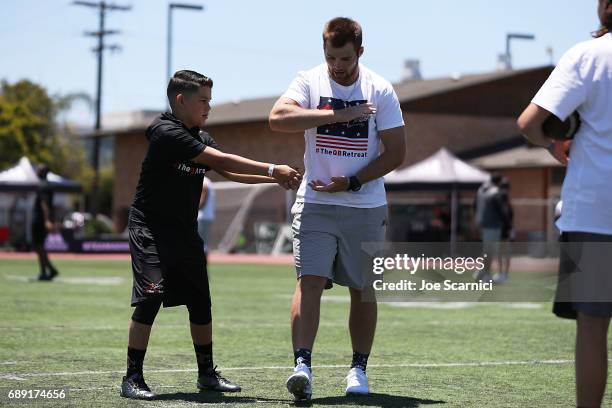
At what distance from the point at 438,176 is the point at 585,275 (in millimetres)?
28456

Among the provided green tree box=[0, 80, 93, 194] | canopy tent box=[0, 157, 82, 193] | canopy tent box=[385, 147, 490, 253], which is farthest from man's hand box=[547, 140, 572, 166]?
green tree box=[0, 80, 93, 194]

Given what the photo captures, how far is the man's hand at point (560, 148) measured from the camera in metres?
5.17

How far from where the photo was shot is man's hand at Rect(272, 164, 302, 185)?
21.8 ft

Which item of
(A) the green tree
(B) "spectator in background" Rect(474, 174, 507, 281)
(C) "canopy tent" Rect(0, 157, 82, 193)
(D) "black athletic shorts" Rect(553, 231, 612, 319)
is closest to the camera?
(D) "black athletic shorts" Rect(553, 231, 612, 319)

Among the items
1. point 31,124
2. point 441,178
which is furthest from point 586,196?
point 31,124

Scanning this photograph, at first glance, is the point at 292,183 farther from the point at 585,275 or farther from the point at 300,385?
the point at 585,275

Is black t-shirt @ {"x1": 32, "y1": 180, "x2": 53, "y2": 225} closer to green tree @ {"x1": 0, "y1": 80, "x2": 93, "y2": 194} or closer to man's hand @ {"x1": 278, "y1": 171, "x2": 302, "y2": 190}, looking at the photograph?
man's hand @ {"x1": 278, "y1": 171, "x2": 302, "y2": 190}

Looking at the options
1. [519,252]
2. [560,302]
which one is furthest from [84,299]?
[519,252]

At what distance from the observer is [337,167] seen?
6836 millimetres

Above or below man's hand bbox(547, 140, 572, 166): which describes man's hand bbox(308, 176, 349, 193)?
below

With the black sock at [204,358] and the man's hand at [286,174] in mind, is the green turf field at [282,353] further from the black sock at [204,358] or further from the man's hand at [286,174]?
the man's hand at [286,174]

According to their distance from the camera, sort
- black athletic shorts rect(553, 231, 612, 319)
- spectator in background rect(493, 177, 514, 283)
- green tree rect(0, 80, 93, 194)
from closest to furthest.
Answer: black athletic shorts rect(553, 231, 612, 319), spectator in background rect(493, 177, 514, 283), green tree rect(0, 80, 93, 194)

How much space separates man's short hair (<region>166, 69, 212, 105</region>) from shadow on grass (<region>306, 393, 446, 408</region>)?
193 centimetres

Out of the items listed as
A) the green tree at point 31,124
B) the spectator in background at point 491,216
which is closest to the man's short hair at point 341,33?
the spectator in background at point 491,216
